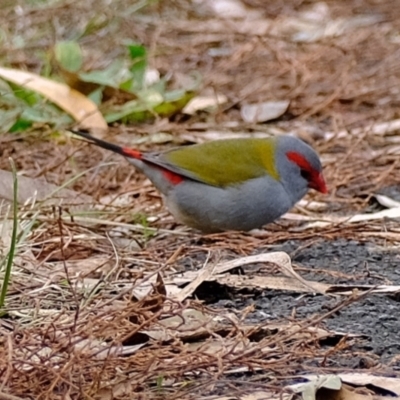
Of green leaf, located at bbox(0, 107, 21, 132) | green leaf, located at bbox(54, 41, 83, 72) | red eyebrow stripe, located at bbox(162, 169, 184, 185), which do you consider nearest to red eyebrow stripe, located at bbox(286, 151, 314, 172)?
red eyebrow stripe, located at bbox(162, 169, 184, 185)

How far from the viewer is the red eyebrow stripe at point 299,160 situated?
4016 mm

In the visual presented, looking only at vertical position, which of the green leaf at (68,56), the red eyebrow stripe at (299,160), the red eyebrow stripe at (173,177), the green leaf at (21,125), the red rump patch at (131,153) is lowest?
the green leaf at (21,125)

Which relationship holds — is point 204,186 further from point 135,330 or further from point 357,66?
point 357,66

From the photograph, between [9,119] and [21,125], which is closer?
[9,119]

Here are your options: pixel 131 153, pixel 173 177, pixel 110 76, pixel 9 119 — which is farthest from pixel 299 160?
pixel 110 76

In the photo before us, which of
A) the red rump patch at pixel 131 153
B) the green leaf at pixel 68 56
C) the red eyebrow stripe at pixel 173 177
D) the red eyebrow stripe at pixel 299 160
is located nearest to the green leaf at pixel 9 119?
the green leaf at pixel 68 56

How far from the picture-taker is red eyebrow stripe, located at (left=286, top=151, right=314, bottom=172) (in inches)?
158

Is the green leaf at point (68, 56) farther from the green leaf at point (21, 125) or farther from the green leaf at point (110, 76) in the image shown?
the green leaf at point (21, 125)

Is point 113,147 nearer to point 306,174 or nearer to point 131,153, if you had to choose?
point 131,153

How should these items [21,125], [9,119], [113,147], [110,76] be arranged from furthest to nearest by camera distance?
[110,76] < [21,125] < [9,119] < [113,147]

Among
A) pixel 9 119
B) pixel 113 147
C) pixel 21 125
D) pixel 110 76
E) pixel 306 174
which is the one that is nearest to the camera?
pixel 113 147

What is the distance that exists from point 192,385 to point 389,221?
179 centimetres

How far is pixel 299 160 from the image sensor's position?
405 cm

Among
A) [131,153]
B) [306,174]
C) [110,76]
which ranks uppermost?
[131,153]
